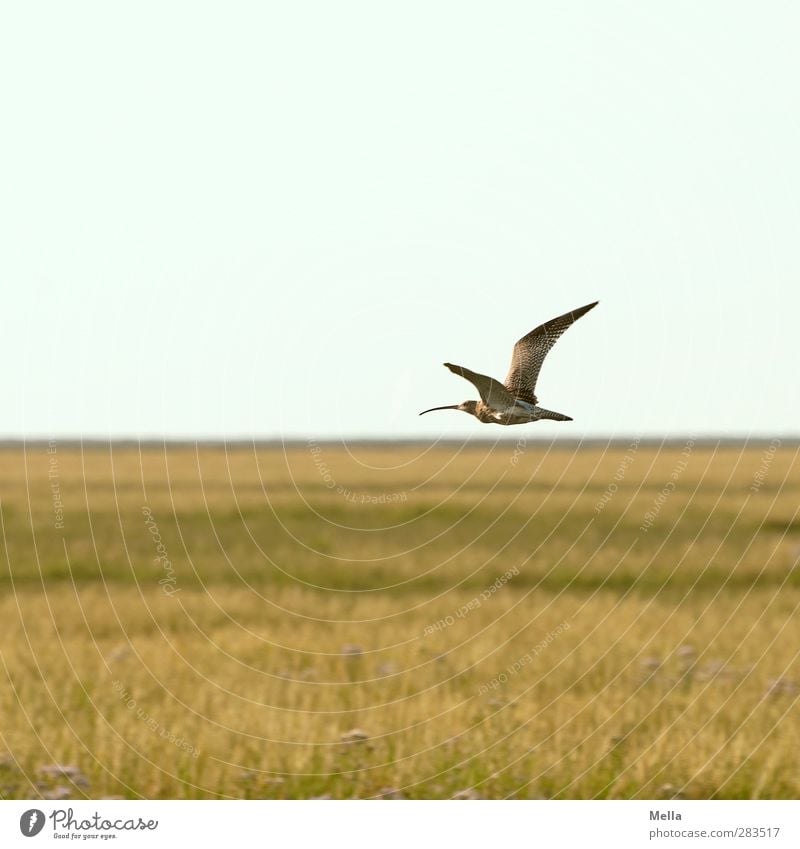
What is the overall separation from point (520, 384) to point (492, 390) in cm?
15

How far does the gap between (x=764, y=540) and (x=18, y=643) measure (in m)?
18.4

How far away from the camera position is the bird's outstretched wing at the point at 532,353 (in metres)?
3.55

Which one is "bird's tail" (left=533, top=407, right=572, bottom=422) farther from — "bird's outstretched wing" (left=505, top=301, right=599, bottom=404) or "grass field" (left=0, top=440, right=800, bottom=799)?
"grass field" (left=0, top=440, right=800, bottom=799)

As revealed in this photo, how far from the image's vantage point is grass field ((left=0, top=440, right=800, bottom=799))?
7887 mm

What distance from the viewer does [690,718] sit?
9.21 metres

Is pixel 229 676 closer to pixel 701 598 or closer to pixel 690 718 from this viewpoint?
pixel 690 718

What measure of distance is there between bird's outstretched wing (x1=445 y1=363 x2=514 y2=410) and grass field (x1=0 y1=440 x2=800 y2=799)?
0.80 metres
